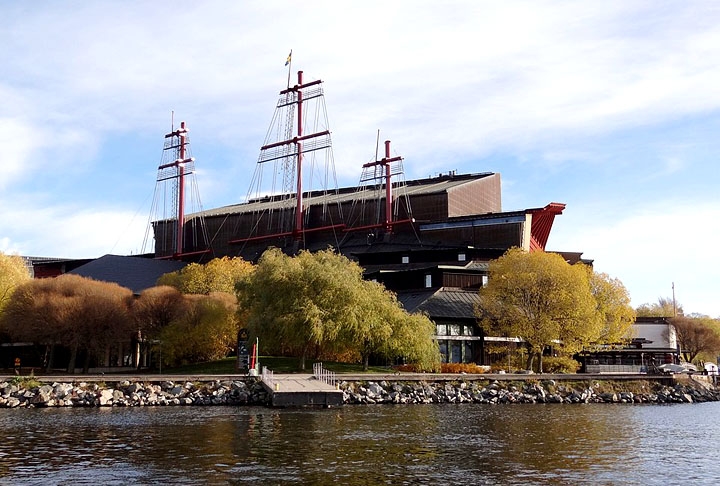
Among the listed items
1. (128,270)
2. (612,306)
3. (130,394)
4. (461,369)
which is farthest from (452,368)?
(128,270)

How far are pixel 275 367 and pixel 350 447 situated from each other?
37.2 metres

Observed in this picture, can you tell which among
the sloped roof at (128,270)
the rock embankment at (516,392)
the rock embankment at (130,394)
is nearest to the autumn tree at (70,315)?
the sloped roof at (128,270)

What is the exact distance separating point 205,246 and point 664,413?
9131cm

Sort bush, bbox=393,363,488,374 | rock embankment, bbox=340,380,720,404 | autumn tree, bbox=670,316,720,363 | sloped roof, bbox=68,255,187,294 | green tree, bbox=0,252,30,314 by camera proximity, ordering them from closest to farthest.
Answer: rock embankment, bbox=340,380,720,404
bush, bbox=393,363,488,374
green tree, bbox=0,252,30,314
sloped roof, bbox=68,255,187,294
autumn tree, bbox=670,316,720,363

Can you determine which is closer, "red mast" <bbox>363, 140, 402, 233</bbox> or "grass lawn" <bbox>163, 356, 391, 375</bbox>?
"grass lawn" <bbox>163, 356, 391, 375</bbox>

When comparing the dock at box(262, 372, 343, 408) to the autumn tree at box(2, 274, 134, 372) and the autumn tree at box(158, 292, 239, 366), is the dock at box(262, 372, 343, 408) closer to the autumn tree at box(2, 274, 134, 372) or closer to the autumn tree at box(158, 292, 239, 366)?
the autumn tree at box(158, 292, 239, 366)

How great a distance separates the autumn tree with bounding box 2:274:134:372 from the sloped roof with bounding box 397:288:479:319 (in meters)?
26.5

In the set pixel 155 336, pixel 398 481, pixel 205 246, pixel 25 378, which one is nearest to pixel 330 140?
pixel 205 246

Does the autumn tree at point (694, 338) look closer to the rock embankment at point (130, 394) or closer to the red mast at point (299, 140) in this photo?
the red mast at point (299, 140)

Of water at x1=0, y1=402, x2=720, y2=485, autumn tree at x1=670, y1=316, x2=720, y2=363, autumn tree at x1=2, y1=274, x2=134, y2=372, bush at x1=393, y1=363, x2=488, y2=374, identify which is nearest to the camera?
water at x1=0, y1=402, x2=720, y2=485

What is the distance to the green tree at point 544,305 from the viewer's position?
7150cm

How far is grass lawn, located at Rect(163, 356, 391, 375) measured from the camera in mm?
67438

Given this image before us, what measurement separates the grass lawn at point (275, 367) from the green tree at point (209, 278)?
1225cm

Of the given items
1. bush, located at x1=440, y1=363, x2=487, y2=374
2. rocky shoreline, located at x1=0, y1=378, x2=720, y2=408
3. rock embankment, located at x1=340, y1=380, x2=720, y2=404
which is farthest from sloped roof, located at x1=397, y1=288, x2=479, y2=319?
rocky shoreline, located at x1=0, y1=378, x2=720, y2=408
